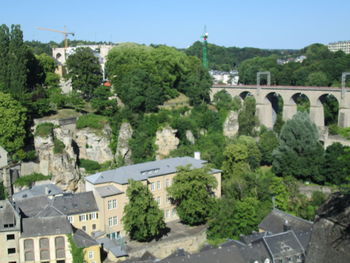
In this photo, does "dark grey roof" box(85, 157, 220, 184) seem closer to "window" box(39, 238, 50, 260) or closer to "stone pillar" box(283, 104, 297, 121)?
"window" box(39, 238, 50, 260)

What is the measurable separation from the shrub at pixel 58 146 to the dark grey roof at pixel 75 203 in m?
7.40

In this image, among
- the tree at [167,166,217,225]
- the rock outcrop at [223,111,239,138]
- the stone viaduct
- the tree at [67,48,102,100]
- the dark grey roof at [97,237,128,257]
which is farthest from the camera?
the stone viaduct

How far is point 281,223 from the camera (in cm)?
3044

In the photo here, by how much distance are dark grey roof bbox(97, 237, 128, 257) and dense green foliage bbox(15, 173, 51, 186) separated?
10.2 m

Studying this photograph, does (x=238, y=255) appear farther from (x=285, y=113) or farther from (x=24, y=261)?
(x=285, y=113)

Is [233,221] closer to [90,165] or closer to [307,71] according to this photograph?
[90,165]

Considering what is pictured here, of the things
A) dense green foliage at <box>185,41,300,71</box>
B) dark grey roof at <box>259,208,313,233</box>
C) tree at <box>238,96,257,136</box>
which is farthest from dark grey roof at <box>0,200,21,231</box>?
dense green foliage at <box>185,41,300,71</box>

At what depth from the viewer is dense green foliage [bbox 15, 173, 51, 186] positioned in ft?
120

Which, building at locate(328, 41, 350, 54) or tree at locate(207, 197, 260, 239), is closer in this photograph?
tree at locate(207, 197, 260, 239)

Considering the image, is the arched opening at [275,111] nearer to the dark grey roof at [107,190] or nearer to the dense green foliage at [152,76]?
the dense green foliage at [152,76]

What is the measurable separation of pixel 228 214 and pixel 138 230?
6.91 meters

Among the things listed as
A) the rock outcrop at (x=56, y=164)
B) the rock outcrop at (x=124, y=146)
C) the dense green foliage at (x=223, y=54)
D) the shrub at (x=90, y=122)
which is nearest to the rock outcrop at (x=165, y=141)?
the rock outcrop at (x=124, y=146)

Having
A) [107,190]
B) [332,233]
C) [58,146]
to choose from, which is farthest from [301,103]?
[332,233]

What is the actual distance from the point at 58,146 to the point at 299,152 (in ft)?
78.9
